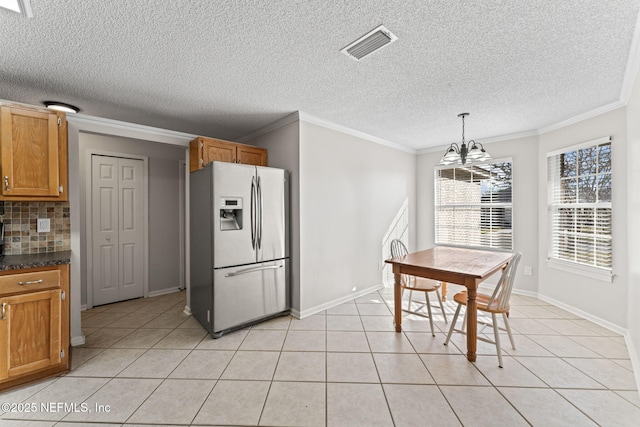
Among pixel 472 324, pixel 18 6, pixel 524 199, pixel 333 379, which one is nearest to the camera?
pixel 18 6

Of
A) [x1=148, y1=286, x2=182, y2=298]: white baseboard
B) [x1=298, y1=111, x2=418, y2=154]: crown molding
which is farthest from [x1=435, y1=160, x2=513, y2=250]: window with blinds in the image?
[x1=148, y1=286, x2=182, y2=298]: white baseboard

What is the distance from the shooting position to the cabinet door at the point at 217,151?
3.28 metres

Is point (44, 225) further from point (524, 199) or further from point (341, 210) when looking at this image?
point (524, 199)

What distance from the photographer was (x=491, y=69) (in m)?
2.22

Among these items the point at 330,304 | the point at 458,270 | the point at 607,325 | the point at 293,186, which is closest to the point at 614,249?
the point at 607,325

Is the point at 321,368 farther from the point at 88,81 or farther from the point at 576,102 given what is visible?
the point at 576,102

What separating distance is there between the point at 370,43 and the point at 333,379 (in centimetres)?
254

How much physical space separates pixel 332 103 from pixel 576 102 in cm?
271

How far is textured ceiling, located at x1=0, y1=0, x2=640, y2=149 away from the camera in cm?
158

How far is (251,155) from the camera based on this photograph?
11.9 ft

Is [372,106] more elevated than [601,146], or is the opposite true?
[372,106]

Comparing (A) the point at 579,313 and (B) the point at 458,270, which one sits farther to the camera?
(A) the point at 579,313

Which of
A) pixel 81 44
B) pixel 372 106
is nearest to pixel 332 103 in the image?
pixel 372 106

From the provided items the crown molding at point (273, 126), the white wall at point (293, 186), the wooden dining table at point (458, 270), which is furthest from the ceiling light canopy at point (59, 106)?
the wooden dining table at point (458, 270)
